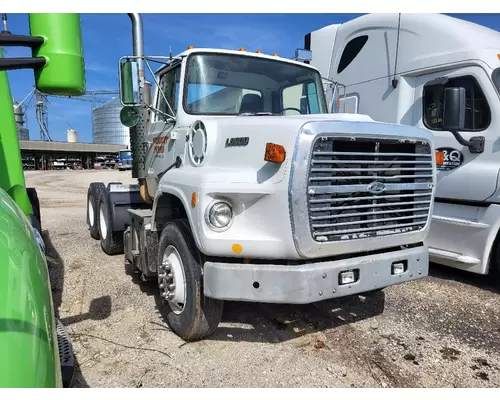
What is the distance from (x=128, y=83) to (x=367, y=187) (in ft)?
7.82

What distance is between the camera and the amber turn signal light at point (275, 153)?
270 cm

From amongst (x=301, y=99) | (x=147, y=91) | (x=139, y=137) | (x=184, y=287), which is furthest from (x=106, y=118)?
(x=184, y=287)

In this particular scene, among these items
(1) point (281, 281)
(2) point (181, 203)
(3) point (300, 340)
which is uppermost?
(2) point (181, 203)

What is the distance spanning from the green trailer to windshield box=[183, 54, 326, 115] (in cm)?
224

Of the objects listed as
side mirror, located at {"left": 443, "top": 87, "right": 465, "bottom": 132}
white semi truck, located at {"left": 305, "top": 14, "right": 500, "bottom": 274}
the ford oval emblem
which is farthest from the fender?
side mirror, located at {"left": 443, "top": 87, "right": 465, "bottom": 132}

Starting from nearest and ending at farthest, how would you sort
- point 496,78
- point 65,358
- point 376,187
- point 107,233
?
1. point 65,358
2. point 376,187
3. point 496,78
4. point 107,233

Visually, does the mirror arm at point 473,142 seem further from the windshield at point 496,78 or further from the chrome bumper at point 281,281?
the chrome bumper at point 281,281

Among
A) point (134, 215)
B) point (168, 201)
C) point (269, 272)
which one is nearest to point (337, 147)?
point (269, 272)

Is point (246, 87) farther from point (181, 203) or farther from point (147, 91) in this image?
point (181, 203)

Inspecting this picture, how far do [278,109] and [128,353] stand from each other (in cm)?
276

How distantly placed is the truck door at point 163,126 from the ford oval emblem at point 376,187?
1956mm

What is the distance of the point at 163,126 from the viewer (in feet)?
14.3

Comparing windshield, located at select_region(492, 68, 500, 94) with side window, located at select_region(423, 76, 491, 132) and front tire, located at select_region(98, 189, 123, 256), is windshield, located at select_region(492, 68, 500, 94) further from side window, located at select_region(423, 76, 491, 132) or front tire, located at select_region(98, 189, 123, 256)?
front tire, located at select_region(98, 189, 123, 256)

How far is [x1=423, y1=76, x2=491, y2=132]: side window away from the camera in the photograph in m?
4.62
